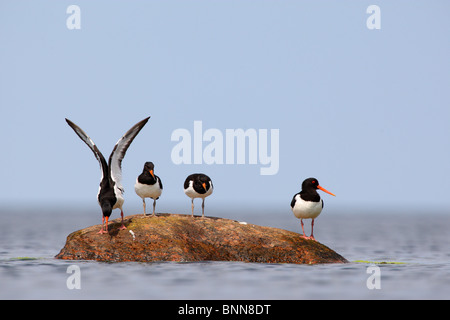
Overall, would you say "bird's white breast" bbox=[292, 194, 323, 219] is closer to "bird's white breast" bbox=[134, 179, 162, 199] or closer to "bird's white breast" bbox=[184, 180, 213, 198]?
"bird's white breast" bbox=[184, 180, 213, 198]

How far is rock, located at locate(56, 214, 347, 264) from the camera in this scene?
1861 centimetres

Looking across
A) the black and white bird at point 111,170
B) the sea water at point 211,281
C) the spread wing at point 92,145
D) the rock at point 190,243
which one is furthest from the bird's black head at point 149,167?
the sea water at point 211,281

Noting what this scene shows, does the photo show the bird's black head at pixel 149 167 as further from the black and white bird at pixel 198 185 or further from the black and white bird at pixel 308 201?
the black and white bird at pixel 308 201

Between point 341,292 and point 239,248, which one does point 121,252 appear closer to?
point 239,248

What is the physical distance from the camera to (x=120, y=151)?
18703 mm

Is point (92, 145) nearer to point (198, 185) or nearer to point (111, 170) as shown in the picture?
point (111, 170)

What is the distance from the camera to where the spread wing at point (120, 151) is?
60.4ft

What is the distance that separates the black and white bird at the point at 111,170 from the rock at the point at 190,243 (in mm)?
513

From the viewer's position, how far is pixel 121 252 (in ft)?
60.8

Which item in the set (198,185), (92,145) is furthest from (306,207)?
(92,145)

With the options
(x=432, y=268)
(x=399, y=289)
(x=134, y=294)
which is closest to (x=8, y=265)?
(x=134, y=294)

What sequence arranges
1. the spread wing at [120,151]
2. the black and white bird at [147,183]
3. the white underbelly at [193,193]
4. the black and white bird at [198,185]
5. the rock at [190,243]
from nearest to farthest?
the spread wing at [120,151]
the rock at [190,243]
the black and white bird at [147,183]
the black and white bird at [198,185]
the white underbelly at [193,193]

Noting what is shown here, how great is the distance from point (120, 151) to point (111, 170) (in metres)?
0.68
